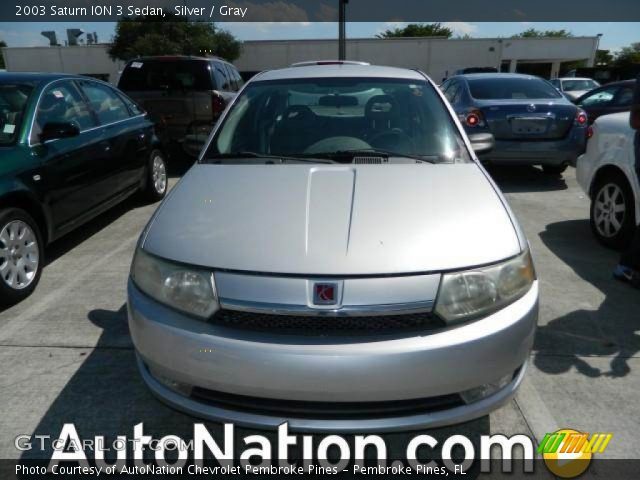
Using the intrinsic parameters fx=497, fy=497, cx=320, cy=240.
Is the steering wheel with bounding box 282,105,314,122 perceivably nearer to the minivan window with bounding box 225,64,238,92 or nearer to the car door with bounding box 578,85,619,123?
the minivan window with bounding box 225,64,238,92

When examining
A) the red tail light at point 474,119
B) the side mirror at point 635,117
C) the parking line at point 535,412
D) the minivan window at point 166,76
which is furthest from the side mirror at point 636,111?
the minivan window at point 166,76

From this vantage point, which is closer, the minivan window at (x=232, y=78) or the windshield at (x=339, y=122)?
the windshield at (x=339, y=122)

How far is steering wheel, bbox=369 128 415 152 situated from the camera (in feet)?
10.0

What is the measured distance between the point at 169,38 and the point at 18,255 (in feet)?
135

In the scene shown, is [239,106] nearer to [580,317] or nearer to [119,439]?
[119,439]

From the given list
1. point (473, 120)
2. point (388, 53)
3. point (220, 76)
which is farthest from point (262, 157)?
point (388, 53)

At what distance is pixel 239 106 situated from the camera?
3396 millimetres

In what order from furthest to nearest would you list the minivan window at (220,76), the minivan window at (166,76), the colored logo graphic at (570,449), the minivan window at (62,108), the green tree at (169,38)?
the green tree at (169,38), the minivan window at (220,76), the minivan window at (166,76), the minivan window at (62,108), the colored logo graphic at (570,449)

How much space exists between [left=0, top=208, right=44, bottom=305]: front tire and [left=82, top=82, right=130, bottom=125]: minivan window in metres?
1.75

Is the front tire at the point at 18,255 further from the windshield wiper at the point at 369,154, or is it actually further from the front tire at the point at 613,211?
the front tire at the point at 613,211

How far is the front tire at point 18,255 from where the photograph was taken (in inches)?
137

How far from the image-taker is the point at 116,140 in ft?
17.0

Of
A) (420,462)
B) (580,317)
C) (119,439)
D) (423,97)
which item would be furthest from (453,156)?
Result: (119,439)
